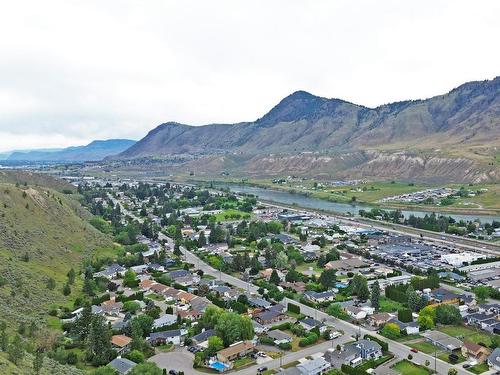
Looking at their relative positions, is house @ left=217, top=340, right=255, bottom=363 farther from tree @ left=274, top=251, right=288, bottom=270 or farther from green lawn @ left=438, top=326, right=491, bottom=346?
tree @ left=274, top=251, right=288, bottom=270

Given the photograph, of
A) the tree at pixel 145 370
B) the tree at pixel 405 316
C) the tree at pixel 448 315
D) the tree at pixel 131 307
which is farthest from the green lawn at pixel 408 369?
the tree at pixel 131 307

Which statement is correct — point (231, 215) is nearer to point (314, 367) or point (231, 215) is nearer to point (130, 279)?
Result: point (130, 279)

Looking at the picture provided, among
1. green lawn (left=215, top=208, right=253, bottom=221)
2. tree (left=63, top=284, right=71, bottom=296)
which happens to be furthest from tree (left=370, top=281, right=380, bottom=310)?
green lawn (left=215, top=208, right=253, bottom=221)

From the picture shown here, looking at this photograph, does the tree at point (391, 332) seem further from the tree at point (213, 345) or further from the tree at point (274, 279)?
the tree at point (274, 279)

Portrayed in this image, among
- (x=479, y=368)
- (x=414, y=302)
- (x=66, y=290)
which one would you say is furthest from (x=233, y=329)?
(x=66, y=290)

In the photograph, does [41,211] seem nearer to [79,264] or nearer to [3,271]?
[79,264]

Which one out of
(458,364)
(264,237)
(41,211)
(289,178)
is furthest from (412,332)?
(289,178)

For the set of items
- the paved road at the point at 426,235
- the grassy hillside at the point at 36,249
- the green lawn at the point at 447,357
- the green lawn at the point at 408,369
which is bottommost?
the green lawn at the point at 408,369
